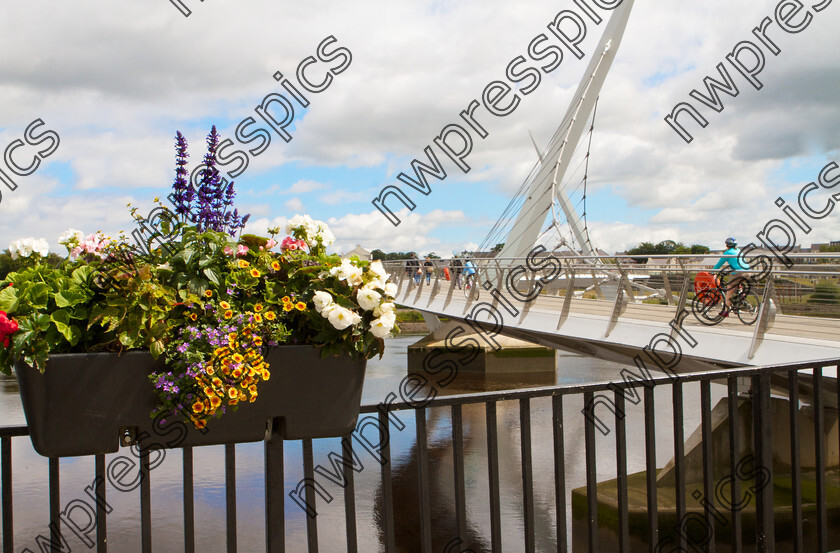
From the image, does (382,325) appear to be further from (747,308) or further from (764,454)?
(747,308)

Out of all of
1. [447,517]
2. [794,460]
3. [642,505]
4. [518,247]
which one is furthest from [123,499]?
[518,247]

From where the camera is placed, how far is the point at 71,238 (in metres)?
2.12

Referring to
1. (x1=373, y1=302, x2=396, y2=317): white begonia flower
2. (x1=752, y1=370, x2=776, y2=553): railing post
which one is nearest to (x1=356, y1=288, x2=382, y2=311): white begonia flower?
(x1=373, y1=302, x2=396, y2=317): white begonia flower

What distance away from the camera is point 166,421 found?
1.91m

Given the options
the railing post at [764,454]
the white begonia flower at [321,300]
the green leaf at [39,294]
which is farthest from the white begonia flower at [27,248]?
the railing post at [764,454]

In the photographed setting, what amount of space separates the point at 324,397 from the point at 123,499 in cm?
1346

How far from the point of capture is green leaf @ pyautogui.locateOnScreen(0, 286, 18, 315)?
70.9 inches

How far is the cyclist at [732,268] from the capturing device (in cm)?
985

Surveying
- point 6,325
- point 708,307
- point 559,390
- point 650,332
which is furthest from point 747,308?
point 6,325

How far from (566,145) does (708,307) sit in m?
17.9

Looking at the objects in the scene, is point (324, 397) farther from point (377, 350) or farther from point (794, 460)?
point (794, 460)

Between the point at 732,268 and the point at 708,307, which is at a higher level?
the point at 732,268

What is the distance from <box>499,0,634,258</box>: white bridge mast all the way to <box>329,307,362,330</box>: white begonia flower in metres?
24.2

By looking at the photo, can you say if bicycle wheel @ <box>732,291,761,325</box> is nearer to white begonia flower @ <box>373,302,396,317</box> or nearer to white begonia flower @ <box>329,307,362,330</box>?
white begonia flower @ <box>373,302,396,317</box>
